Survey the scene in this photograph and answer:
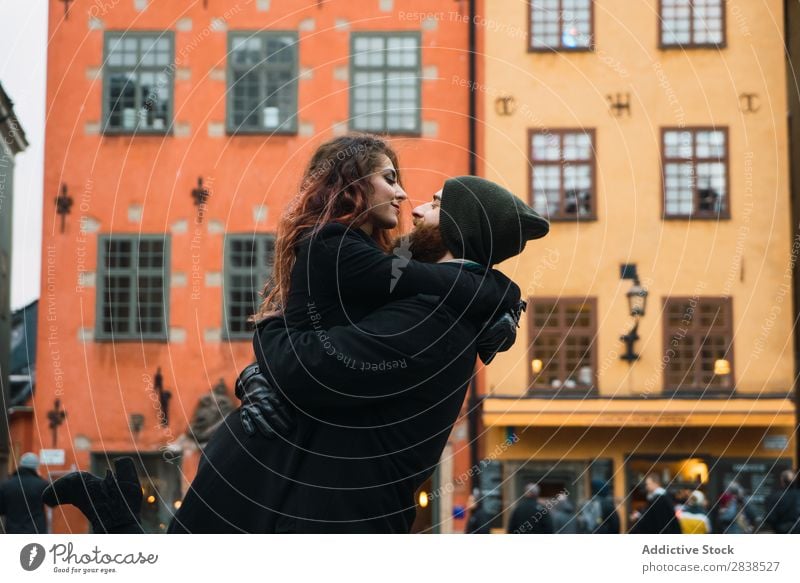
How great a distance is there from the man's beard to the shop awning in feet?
44.3

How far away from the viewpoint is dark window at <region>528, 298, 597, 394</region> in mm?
16672

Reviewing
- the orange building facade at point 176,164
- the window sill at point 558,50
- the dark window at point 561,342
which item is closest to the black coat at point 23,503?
the orange building facade at point 176,164

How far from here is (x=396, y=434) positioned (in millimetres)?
2787

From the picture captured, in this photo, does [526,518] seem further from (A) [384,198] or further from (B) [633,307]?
(A) [384,198]

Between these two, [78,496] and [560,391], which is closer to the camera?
[78,496]

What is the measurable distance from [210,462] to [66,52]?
1326cm

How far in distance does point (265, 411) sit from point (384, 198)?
456mm

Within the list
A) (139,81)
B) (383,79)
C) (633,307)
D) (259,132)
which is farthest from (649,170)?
(139,81)

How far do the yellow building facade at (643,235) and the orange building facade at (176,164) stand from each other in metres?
1.07

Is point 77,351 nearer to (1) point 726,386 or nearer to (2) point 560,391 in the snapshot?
(2) point 560,391

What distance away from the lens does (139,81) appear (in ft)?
49.9

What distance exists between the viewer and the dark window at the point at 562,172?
54.3 feet

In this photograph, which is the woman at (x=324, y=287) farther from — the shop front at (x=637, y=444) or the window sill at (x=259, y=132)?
the shop front at (x=637, y=444)
